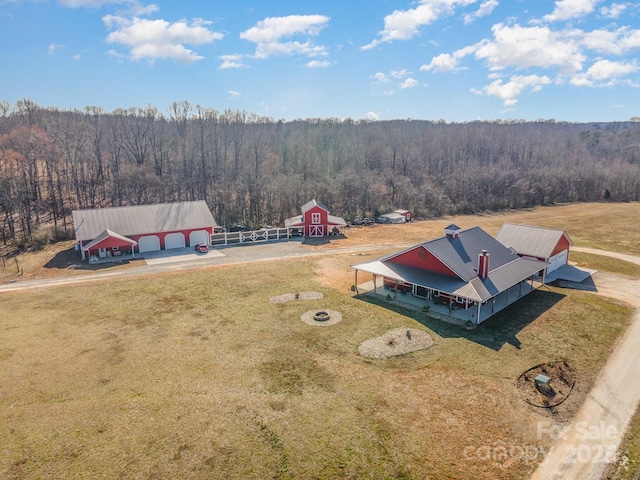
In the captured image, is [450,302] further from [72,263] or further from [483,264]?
[72,263]

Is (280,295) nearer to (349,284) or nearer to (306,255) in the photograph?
(349,284)

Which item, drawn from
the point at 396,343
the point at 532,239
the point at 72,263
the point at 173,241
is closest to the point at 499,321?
the point at 396,343

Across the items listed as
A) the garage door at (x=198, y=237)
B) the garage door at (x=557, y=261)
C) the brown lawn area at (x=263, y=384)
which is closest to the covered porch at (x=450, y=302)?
the brown lawn area at (x=263, y=384)

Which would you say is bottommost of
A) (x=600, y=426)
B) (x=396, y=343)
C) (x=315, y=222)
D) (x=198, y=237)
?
(x=600, y=426)

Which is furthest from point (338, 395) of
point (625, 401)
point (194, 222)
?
point (194, 222)

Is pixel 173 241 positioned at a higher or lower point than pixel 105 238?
lower

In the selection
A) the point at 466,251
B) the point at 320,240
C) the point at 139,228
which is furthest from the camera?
the point at 320,240
